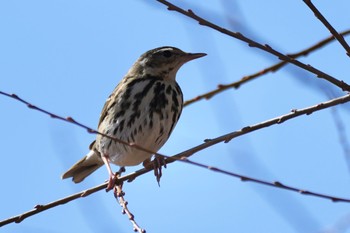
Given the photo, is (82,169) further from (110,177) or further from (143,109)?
(143,109)

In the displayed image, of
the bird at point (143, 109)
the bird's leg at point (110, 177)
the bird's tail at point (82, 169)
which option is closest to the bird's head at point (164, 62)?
the bird at point (143, 109)

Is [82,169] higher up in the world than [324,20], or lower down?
higher up

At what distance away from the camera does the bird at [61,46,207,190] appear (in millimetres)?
6965

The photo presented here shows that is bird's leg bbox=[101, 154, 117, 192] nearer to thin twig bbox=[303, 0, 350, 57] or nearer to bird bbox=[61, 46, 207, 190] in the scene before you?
bird bbox=[61, 46, 207, 190]

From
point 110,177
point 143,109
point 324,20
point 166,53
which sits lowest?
point 324,20

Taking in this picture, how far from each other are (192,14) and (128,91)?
3747mm

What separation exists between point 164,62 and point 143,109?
3.20 feet

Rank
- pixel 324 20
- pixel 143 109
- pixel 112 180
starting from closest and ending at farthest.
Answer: pixel 324 20, pixel 112 180, pixel 143 109

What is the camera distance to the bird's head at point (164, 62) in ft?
25.0

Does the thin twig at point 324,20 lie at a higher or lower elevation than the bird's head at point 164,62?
lower

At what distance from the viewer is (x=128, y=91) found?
7289mm

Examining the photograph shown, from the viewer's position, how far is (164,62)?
25.4ft

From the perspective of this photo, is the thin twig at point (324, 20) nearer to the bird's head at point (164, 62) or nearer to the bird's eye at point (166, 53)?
the bird's head at point (164, 62)

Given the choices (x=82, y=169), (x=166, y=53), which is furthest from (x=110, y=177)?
(x=166, y=53)
